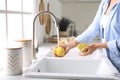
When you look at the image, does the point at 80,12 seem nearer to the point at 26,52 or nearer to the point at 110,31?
the point at 110,31

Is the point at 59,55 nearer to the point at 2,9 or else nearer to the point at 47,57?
the point at 47,57

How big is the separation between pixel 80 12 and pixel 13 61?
2.82 metres

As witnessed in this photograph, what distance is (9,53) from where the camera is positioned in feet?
3.70

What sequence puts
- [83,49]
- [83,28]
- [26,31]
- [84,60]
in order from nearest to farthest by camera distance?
1. [83,49]
2. [84,60]
3. [26,31]
4. [83,28]

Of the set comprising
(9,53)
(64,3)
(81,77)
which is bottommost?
(81,77)

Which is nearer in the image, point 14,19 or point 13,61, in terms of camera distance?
point 13,61

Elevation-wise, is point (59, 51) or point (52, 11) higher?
point (52, 11)

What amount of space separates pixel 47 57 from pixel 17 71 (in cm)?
48

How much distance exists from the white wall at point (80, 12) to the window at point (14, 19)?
1.53 metres

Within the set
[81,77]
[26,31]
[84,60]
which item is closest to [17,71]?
[81,77]

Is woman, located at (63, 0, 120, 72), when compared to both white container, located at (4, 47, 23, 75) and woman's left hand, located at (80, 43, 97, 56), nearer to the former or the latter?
woman's left hand, located at (80, 43, 97, 56)

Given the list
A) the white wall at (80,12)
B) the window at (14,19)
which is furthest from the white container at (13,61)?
the white wall at (80,12)

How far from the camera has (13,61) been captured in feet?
3.73

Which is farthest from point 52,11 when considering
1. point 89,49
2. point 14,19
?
point 89,49
